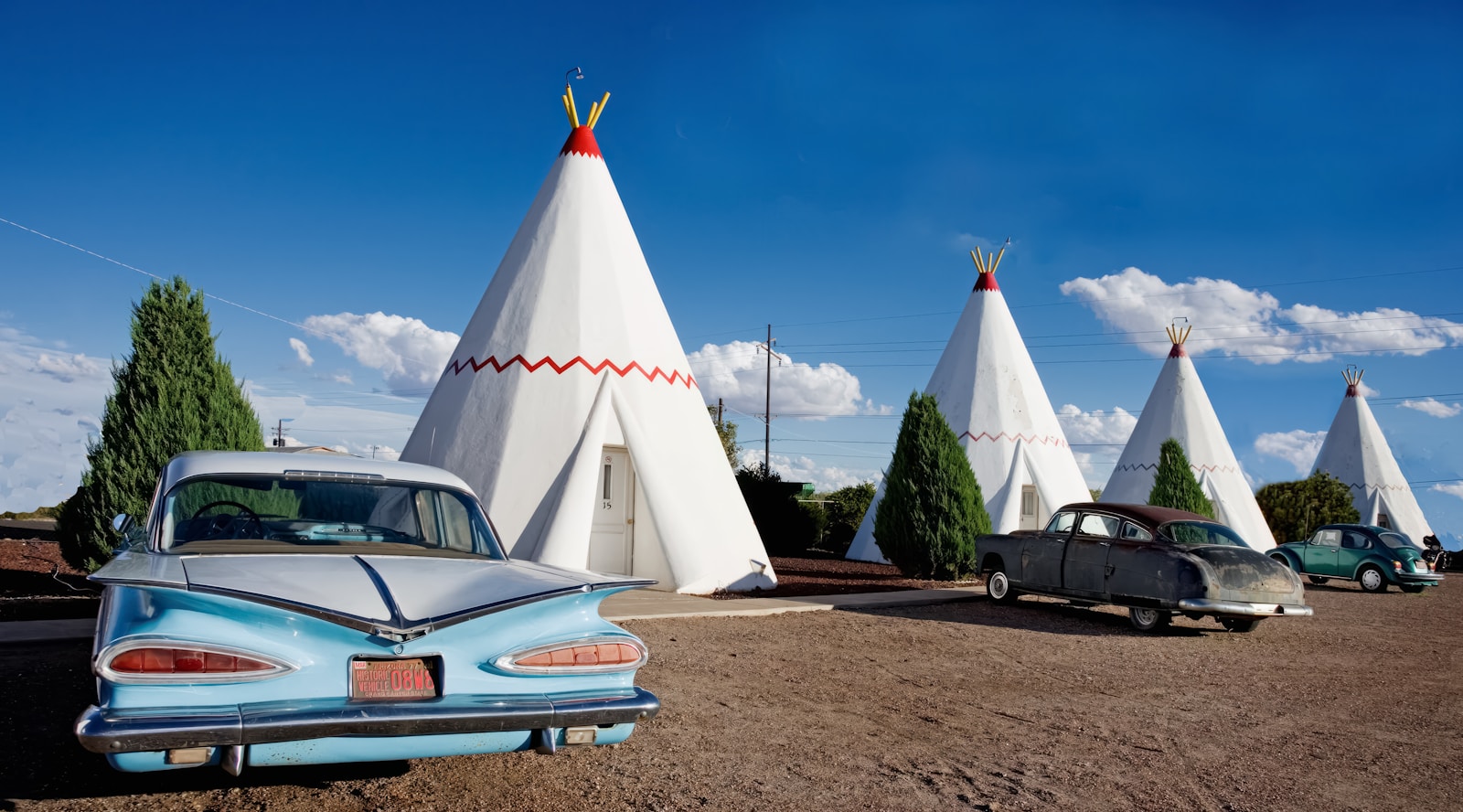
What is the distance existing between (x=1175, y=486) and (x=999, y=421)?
347 cm

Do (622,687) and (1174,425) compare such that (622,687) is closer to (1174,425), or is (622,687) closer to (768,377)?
(1174,425)

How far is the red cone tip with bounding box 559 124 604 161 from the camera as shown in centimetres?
1331

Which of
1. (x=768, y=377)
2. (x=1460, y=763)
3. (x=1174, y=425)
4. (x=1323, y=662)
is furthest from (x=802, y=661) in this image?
(x=768, y=377)

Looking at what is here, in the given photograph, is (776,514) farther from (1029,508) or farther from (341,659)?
(341,659)

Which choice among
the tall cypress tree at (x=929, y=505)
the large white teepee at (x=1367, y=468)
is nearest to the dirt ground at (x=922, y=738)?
the tall cypress tree at (x=929, y=505)

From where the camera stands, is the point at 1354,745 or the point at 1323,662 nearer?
the point at 1354,745

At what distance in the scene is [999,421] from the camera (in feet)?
64.6

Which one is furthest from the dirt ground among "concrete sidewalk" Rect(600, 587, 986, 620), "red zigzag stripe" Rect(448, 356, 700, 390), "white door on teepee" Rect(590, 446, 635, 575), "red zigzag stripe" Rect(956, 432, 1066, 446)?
"red zigzag stripe" Rect(956, 432, 1066, 446)

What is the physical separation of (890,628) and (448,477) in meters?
5.69

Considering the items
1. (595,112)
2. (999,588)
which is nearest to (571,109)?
(595,112)

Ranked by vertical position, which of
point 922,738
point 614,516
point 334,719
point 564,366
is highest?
point 564,366

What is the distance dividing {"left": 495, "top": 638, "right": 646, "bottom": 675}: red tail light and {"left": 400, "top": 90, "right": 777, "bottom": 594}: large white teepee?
7321mm

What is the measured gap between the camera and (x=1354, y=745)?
16.9 feet

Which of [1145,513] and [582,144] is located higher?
[582,144]
